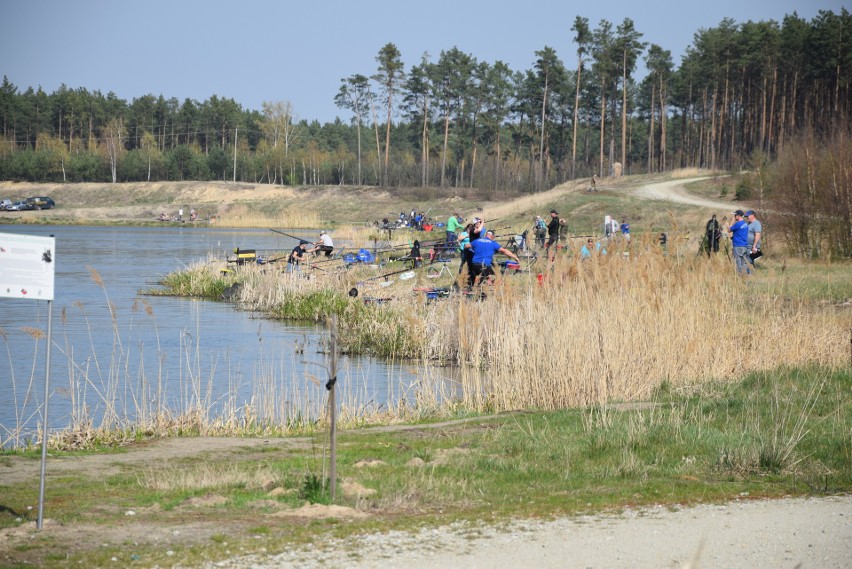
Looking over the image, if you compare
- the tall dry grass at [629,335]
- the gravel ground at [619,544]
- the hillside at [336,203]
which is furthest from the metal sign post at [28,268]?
the hillside at [336,203]

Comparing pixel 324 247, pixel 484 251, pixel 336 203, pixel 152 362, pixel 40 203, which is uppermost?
pixel 336 203

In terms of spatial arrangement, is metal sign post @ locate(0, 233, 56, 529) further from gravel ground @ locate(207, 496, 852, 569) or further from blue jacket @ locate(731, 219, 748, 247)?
blue jacket @ locate(731, 219, 748, 247)

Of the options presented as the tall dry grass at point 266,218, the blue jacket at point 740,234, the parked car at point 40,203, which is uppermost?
the parked car at point 40,203

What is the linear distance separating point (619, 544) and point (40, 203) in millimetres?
95173

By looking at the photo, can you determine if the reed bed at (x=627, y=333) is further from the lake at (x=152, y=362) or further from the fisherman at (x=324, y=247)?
the fisherman at (x=324, y=247)

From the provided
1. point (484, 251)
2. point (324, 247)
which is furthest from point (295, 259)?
point (484, 251)

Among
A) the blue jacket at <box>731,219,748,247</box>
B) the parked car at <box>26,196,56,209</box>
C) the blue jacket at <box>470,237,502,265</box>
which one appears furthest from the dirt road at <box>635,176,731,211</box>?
the parked car at <box>26,196,56,209</box>

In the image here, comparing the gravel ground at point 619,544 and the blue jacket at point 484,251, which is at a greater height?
the blue jacket at point 484,251

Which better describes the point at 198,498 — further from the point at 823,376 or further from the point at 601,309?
the point at 823,376

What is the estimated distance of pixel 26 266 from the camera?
771 cm

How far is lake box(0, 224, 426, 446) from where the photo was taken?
14078 mm

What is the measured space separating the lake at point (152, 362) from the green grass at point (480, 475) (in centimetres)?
137

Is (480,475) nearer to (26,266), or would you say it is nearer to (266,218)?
(26,266)

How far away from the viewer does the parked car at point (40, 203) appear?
94.4 metres
